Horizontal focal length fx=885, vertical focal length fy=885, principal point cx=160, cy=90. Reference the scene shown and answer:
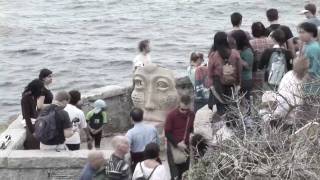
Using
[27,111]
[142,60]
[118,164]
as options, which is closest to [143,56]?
[142,60]

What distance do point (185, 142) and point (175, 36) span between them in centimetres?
2395

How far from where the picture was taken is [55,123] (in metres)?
10.9

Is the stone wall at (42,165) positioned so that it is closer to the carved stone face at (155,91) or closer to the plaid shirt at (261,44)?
the carved stone face at (155,91)

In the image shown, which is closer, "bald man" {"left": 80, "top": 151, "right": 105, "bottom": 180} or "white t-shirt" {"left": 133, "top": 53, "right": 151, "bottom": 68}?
"bald man" {"left": 80, "top": 151, "right": 105, "bottom": 180}

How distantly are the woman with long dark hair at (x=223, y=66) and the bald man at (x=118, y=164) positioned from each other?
7.13 ft

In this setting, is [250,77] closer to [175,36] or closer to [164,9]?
[175,36]

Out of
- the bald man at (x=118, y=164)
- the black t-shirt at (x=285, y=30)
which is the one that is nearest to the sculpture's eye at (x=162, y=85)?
the black t-shirt at (x=285, y=30)

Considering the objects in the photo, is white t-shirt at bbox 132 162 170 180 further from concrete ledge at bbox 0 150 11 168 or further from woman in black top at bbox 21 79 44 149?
woman in black top at bbox 21 79 44 149

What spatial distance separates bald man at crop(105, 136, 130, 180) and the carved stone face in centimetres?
331

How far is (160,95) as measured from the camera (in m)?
13.1

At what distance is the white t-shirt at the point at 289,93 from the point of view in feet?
28.9

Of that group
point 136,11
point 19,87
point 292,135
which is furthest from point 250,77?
point 136,11

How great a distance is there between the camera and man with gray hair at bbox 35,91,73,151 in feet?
35.5

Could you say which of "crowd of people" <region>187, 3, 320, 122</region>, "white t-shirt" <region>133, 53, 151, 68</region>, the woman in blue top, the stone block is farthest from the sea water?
the woman in blue top
